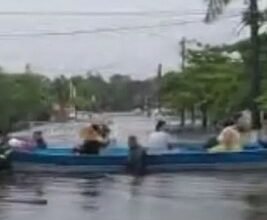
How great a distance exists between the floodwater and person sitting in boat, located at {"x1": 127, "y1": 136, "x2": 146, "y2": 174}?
63cm

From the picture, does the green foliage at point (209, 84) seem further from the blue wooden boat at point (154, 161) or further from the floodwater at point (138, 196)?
the floodwater at point (138, 196)

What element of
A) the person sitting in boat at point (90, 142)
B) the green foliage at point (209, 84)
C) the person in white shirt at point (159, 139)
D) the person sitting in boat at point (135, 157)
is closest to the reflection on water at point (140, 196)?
the person sitting in boat at point (135, 157)

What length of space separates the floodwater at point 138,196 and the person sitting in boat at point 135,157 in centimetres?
63

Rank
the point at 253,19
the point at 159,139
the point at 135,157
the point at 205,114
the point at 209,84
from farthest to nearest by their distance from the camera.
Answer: the point at 205,114 < the point at 209,84 < the point at 253,19 < the point at 159,139 < the point at 135,157

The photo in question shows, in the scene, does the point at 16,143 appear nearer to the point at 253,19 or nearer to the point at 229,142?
the point at 229,142

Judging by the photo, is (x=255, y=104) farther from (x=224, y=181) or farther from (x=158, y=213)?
(x=158, y=213)

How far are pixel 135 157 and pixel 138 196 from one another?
5585mm

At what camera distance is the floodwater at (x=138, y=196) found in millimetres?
16422

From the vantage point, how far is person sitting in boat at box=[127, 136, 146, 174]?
82.4ft

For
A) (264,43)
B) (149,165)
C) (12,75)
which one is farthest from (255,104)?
(12,75)

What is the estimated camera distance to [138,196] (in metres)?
19.7

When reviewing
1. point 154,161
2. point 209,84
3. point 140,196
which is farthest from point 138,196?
point 209,84

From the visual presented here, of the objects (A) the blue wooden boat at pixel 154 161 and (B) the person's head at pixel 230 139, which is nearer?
(A) the blue wooden boat at pixel 154 161

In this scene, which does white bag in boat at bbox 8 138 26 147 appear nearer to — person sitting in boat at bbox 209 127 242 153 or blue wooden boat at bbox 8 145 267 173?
blue wooden boat at bbox 8 145 267 173
